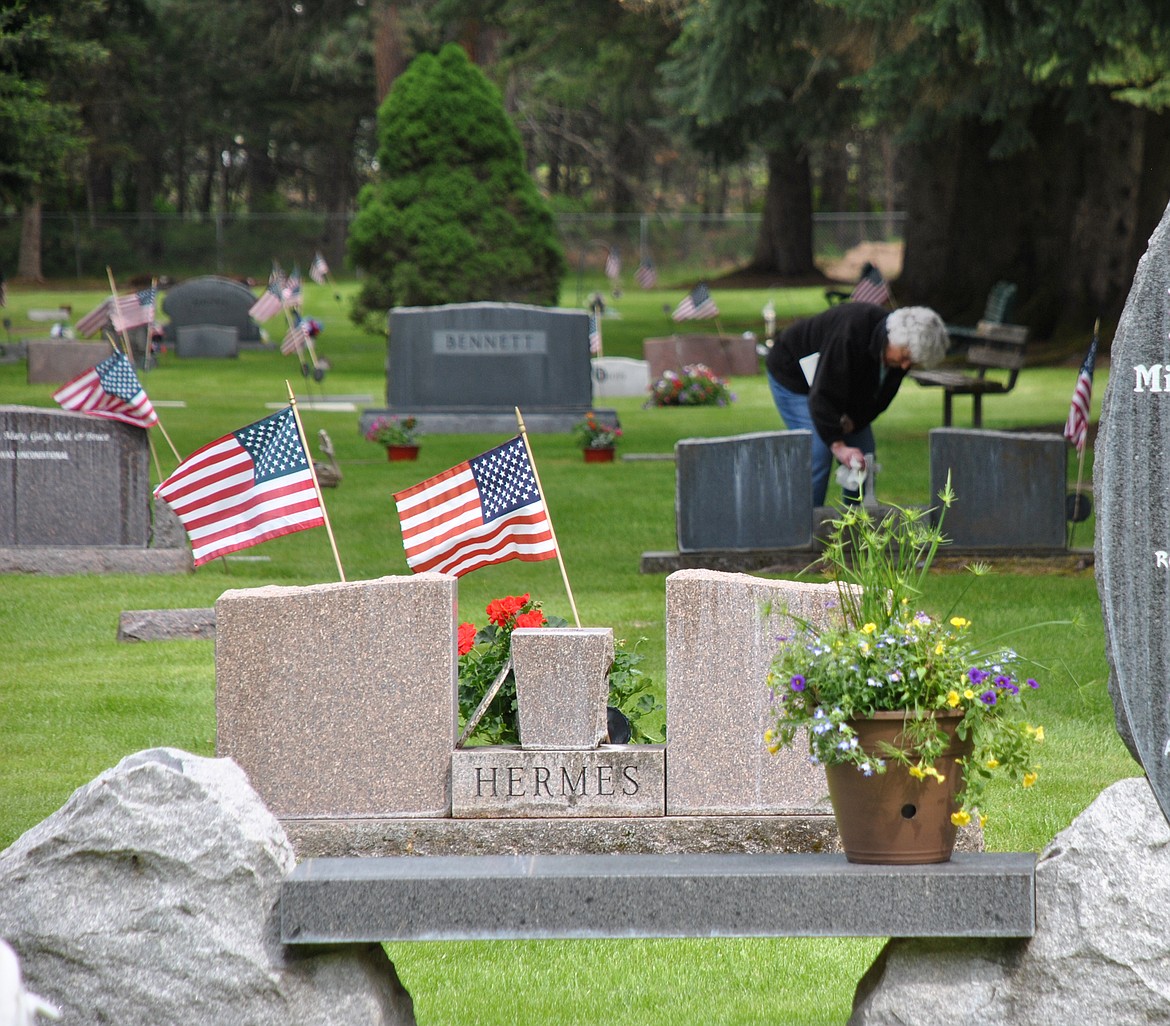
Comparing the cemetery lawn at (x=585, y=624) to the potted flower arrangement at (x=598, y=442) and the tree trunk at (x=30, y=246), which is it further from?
the tree trunk at (x=30, y=246)

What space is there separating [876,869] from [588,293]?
156 ft

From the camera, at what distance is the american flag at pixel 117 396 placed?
11297mm

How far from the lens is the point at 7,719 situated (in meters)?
8.03

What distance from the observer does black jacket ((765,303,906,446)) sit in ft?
32.1

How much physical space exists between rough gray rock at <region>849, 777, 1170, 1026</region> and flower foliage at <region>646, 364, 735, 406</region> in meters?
20.0

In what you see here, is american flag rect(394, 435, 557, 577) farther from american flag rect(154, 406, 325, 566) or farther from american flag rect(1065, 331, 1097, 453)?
american flag rect(1065, 331, 1097, 453)

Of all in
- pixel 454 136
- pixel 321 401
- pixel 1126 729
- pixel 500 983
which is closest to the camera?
pixel 1126 729

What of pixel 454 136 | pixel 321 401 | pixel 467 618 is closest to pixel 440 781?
pixel 467 618

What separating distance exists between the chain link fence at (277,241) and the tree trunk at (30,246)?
2.70 feet

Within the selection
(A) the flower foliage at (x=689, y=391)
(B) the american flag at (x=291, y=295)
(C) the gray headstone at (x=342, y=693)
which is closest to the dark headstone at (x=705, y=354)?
(A) the flower foliage at (x=689, y=391)

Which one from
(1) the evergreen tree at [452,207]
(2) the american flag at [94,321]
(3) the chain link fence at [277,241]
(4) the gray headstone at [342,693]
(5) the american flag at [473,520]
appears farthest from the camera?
(3) the chain link fence at [277,241]

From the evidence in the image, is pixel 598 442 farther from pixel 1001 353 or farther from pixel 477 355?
pixel 1001 353

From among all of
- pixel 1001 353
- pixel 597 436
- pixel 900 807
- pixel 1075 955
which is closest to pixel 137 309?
pixel 597 436

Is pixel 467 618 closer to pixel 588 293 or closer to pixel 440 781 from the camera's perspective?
pixel 440 781
